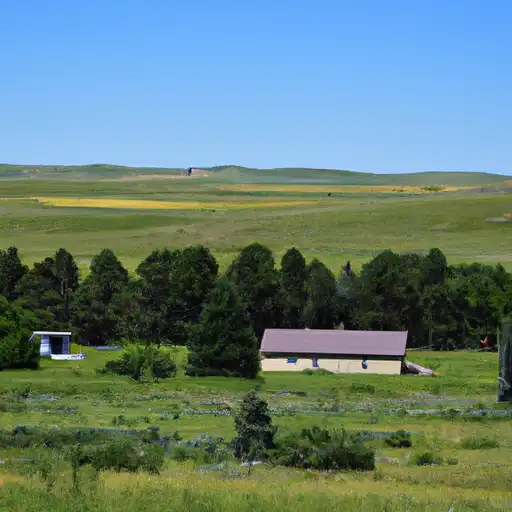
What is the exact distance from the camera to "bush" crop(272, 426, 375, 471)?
30.8 meters

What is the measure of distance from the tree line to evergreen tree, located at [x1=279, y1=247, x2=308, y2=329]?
0.18ft

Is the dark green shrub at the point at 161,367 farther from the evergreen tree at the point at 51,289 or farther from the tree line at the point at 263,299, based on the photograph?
the evergreen tree at the point at 51,289

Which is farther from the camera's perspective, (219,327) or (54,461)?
(219,327)

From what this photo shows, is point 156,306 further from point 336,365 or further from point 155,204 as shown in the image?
point 155,204

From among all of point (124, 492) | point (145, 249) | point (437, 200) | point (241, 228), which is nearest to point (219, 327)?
point (124, 492)

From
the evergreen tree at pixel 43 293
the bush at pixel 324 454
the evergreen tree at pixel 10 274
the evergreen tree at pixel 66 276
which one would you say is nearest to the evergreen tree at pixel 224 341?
the evergreen tree at pixel 43 293

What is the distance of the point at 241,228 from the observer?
140875 millimetres

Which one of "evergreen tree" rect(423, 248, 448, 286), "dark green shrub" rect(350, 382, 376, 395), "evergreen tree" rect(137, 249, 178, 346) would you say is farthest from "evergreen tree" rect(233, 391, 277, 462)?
"evergreen tree" rect(423, 248, 448, 286)

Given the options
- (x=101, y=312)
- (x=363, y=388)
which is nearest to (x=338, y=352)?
(x=363, y=388)

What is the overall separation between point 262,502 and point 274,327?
52.7 m

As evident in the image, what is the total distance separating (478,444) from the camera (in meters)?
35.8

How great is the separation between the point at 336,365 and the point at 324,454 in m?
32.3

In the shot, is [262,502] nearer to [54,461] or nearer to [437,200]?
[54,461]

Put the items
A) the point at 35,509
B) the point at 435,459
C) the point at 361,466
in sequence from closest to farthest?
the point at 35,509 < the point at 361,466 < the point at 435,459
